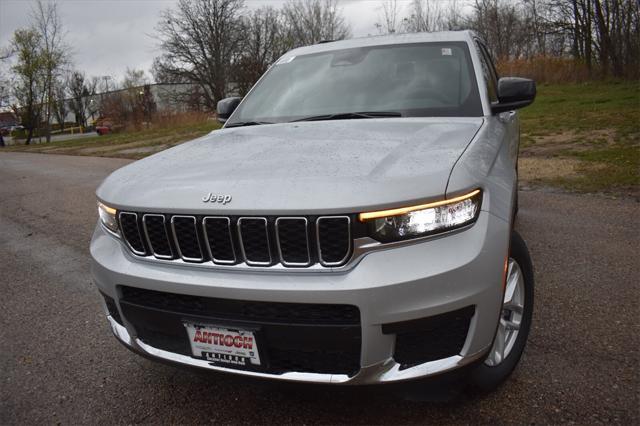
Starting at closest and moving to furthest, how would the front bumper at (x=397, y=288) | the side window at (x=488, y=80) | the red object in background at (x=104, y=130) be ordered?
1. the front bumper at (x=397, y=288)
2. the side window at (x=488, y=80)
3. the red object in background at (x=104, y=130)

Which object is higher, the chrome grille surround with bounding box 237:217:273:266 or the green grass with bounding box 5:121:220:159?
the green grass with bounding box 5:121:220:159

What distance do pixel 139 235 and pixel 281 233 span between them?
26.5 inches

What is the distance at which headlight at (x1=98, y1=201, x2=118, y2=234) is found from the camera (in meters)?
2.15

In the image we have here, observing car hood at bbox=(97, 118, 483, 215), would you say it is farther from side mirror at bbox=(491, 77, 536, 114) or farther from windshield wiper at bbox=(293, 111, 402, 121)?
side mirror at bbox=(491, 77, 536, 114)

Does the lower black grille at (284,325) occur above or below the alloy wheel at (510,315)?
above

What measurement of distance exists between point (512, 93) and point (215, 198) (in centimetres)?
190

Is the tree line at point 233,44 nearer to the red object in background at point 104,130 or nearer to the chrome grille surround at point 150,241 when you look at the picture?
the red object in background at point 104,130

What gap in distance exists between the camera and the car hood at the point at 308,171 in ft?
5.49

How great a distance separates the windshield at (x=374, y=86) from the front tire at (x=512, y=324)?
90cm

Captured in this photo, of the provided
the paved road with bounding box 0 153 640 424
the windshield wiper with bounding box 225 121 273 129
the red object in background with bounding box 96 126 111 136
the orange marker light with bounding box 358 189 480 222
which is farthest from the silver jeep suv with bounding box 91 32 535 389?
the red object in background with bounding box 96 126 111 136

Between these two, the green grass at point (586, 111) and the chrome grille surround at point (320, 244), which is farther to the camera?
the green grass at point (586, 111)

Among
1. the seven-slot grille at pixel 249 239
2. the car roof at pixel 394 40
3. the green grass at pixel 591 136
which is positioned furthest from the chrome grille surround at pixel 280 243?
the green grass at pixel 591 136

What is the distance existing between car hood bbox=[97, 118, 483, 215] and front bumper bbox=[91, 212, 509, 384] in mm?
206

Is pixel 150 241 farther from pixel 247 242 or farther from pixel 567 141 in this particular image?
pixel 567 141
